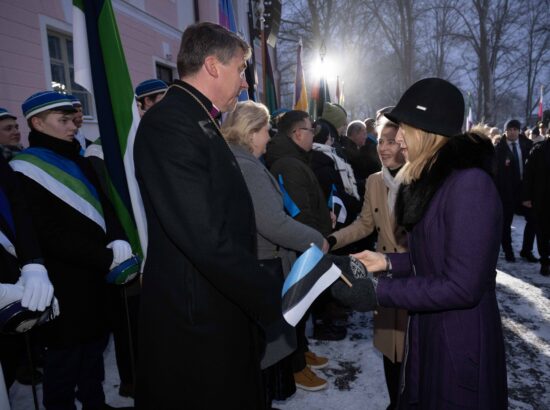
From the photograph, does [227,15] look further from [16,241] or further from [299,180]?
[16,241]

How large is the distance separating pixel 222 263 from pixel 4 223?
4.77 ft

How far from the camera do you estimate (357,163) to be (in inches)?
223

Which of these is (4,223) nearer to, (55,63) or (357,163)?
(357,163)

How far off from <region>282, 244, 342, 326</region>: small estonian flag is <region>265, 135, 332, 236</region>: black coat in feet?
6.04

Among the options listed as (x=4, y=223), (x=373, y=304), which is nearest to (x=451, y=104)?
(x=373, y=304)

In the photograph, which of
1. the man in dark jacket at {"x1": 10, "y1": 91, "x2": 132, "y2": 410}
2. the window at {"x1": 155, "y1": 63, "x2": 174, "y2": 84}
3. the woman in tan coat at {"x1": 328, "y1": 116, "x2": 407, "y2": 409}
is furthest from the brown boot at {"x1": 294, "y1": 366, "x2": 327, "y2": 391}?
the window at {"x1": 155, "y1": 63, "x2": 174, "y2": 84}

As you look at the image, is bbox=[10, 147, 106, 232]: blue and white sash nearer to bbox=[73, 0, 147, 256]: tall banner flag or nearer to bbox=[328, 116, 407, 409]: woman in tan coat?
bbox=[73, 0, 147, 256]: tall banner flag

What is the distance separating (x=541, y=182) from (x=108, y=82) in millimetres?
6082

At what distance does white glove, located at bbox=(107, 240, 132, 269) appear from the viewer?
2516mm

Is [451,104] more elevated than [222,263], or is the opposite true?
[451,104]

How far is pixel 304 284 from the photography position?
145cm

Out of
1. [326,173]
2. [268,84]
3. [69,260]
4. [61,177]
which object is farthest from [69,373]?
[268,84]

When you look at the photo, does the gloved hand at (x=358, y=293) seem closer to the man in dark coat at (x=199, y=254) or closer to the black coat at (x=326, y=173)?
the man in dark coat at (x=199, y=254)

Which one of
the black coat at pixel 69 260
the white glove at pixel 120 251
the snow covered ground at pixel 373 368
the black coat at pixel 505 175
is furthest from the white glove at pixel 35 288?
the black coat at pixel 505 175
